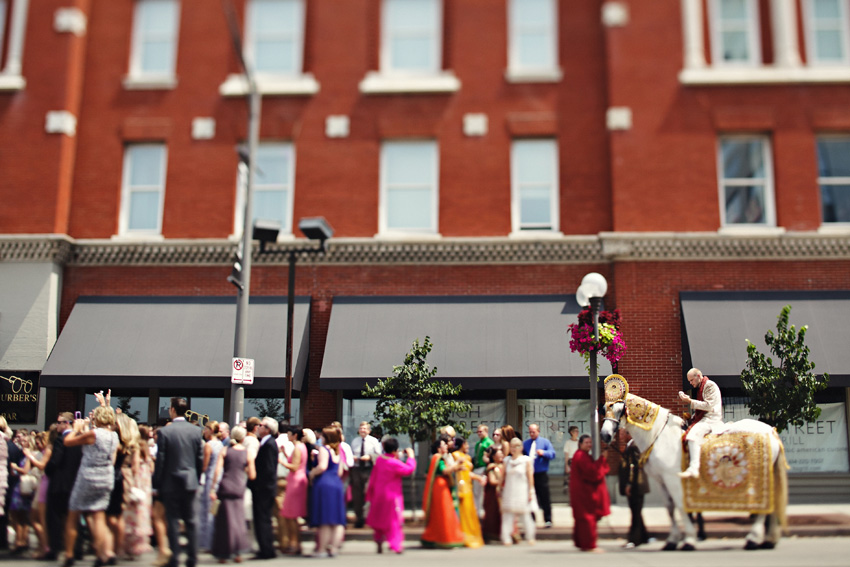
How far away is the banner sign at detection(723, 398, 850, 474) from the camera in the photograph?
17750mm

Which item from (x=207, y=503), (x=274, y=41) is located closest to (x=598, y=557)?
(x=207, y=503)

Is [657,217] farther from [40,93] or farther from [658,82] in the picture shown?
[40,93]

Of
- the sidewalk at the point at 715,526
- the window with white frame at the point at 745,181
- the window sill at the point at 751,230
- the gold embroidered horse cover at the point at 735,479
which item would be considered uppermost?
the window with white frame at the point at 745,181

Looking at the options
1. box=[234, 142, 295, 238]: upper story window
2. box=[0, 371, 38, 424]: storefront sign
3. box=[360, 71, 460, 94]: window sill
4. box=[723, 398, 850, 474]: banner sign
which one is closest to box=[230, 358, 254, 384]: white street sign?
box=[234, 142, 295, 238]: upper story window

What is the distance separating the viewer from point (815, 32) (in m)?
19.5

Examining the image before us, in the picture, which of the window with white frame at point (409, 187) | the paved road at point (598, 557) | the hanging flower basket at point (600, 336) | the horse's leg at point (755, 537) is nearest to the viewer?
the paved road at point (598, 557)

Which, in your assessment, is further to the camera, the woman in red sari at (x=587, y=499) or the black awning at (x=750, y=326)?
the black awning at (x=750, y=326)

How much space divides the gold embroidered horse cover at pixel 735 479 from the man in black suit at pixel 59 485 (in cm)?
844

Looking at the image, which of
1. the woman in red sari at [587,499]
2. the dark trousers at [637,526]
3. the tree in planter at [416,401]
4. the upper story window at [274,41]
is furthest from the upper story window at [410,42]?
the dark trousers at [637,526]

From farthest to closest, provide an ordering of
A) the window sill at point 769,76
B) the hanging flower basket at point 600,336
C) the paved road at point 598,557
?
1. the window sill at point 769,76
2. the hanging flower basket at point 600,336
3. the paved road at point 598,557

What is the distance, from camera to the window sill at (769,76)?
18922 mm

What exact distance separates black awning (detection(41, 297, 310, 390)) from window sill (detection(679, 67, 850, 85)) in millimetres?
10177

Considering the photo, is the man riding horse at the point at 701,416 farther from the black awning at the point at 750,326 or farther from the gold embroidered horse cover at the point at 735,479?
the black awning at the point at 750,326

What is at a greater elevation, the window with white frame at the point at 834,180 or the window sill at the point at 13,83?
the window sill at the point at 13,83
